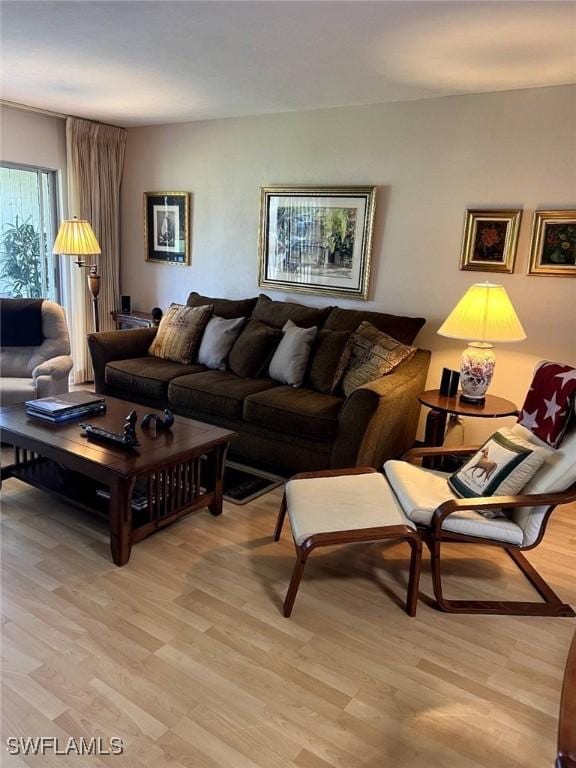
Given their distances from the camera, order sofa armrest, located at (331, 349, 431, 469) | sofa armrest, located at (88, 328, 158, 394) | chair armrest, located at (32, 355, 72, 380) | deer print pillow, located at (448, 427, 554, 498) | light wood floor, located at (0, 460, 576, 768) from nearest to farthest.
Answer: light wood floor, located at (0, 460, 576, 768) → deer print pillow, located at (448, 427, 554, 498) → sofa armrest, located at (331, 349, 431, 469) → chair armrest, located at (32, 355, 72, 380) → sofa armrest, located at (88, 328, 158, 394)

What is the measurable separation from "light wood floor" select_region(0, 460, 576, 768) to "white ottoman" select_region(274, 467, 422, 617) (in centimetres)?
22

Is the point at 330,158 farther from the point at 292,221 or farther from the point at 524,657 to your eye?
the point at 524,657

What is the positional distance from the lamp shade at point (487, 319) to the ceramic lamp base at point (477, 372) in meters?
0.18

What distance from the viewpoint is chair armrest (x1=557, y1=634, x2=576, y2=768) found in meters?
0.98

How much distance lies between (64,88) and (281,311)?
219 centimetres

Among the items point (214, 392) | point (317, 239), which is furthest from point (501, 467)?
point (317, 239)

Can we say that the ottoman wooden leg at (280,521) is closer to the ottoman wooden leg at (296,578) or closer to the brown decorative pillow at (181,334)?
the ottoman wooden leg at (296,578)

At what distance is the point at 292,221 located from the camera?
4.38 meters

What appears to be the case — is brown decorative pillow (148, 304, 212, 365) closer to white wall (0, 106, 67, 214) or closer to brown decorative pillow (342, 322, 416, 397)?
brown decorative pillow (342, 322, 416, 397)

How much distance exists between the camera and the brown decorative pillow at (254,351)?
3900 millimetres

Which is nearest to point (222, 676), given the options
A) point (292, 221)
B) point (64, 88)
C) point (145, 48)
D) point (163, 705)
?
point (163, 705)

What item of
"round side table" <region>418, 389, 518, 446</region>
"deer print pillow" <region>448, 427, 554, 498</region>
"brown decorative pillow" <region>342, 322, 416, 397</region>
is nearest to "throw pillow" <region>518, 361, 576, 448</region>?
"deer print pillow" <region>448, 427, 554, 498</region>

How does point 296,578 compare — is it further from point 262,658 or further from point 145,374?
point 145,374

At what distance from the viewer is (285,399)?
3377 millimetres
